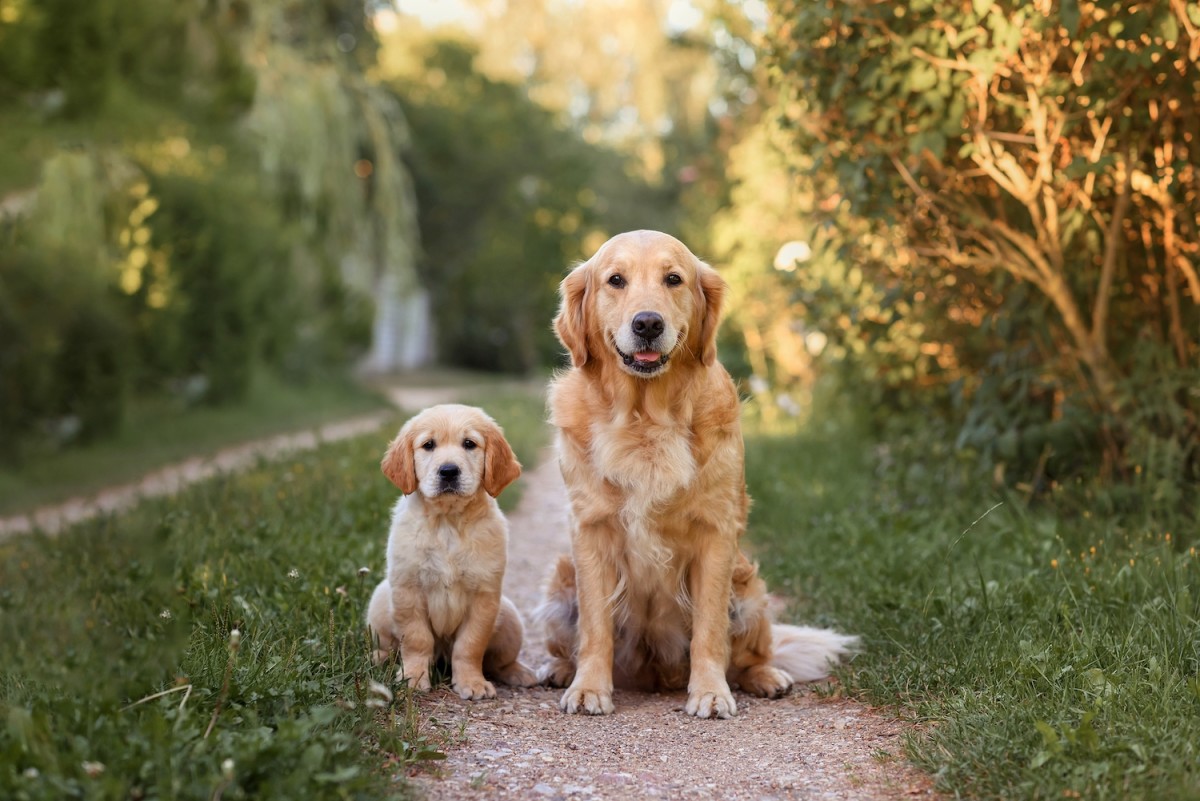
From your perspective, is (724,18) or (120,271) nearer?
(724,18)

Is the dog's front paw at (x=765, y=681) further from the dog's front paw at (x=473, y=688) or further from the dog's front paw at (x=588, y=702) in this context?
the dog's front paw at (x=473, y=688)

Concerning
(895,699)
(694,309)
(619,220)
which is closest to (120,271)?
(694,309)

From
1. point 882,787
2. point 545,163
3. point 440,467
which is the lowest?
point 882,787

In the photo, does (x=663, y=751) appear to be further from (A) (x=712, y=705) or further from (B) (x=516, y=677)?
(B) (x=516, y=677)

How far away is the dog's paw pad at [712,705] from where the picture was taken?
13.6 feet

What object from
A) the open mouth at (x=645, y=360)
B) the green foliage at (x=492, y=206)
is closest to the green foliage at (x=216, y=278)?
the open mouth at (x=645, y=360)

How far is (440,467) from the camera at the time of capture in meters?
4.27

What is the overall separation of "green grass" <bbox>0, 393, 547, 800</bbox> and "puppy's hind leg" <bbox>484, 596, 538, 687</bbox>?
54 cm

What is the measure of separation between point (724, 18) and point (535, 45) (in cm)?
2923

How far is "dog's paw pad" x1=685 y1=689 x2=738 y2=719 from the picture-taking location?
4.14 meters

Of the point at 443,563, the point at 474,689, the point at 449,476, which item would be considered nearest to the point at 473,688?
the point at 474,689

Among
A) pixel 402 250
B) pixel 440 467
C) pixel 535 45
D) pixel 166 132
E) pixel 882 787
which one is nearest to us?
pixel 882 787

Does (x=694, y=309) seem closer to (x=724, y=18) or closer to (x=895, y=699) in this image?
(x=895, y=699)

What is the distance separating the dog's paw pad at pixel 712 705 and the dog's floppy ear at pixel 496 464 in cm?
107
